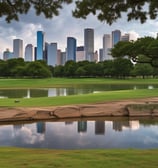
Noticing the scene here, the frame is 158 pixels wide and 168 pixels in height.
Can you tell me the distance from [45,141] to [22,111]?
26.4ft

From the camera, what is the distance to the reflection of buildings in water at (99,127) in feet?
70.4

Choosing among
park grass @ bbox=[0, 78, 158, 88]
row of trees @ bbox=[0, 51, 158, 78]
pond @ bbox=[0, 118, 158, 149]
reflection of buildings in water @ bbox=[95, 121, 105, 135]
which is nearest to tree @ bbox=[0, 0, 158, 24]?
pond @ bbox=[0, 118, 158, 149]

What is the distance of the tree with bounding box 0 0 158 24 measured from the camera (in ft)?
29.3

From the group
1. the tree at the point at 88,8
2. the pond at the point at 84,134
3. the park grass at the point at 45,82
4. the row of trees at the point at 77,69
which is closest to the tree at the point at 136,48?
the pond at the point at 84,134

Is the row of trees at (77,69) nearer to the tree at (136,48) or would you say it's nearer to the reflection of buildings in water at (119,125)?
the tree at (136,48)

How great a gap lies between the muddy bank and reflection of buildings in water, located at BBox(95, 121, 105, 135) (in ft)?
9.95

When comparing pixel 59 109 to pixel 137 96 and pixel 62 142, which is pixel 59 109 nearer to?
pixel 62 142

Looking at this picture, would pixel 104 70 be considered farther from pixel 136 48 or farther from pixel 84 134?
pixel 84 134

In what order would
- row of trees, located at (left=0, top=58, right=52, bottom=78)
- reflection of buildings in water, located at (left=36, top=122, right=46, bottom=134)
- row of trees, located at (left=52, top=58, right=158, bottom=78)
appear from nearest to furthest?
1. reflection of buildings in water, located at (left=36, top=122, right=46, bottom=134)
2. row of trees, located at (left=0, top=58, right=52, bottom=78)
3. row of trees, located at (left=52, top=58, right=158, bottom=78)

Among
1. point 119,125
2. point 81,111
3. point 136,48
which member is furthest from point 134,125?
point 136,48

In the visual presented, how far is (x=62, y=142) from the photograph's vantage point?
1830cm

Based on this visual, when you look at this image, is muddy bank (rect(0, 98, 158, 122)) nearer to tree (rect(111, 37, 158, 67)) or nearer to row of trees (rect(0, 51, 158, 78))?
tree (rect(111, 37, 158, 67))

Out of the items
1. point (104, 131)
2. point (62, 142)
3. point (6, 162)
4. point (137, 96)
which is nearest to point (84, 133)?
point (104, 131)

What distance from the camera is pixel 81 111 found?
28078mm
